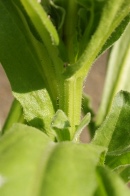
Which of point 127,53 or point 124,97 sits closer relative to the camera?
point 124,97

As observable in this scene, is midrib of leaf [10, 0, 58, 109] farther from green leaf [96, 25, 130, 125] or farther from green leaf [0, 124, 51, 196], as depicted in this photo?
green leaf [96, 25, 130, 125]

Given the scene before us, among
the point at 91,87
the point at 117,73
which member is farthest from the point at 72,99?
the point at 91,87

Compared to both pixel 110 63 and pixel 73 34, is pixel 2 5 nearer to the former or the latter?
pixel 73 34

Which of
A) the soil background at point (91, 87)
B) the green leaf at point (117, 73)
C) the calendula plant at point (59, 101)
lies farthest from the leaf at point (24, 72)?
the soil background at point (91, 87)

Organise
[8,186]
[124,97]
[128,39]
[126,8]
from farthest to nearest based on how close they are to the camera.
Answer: [128,39] → [124,97] → [126,8] → [8,186]

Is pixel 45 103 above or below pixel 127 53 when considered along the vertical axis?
above

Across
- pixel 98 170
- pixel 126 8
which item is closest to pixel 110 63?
pixel 126 8

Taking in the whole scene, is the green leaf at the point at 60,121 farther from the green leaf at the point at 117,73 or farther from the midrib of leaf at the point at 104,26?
the green leaf at the point at 117,73
